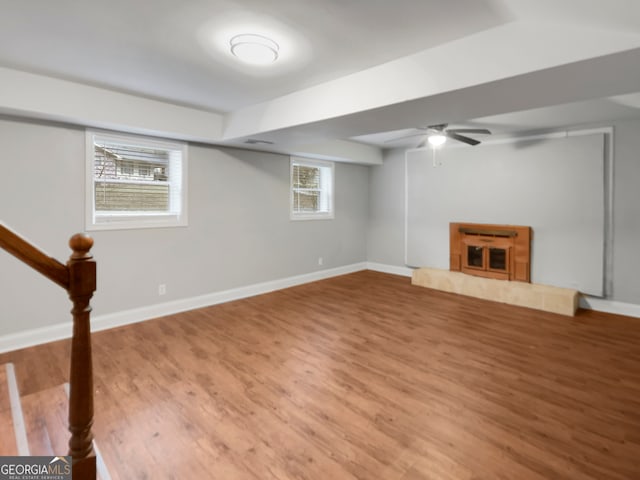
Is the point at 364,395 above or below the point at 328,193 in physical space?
below

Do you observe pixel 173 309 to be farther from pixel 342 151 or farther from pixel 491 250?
pixel 491 250

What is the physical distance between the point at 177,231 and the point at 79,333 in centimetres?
327

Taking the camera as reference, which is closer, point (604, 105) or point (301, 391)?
point (301, 391)

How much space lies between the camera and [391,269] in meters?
6.68

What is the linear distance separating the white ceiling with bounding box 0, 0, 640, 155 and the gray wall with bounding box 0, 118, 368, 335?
91 centimetres

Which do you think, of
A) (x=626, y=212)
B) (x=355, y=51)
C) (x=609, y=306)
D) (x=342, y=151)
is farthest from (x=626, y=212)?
(x=355, y=51)

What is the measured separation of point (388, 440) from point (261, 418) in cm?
82

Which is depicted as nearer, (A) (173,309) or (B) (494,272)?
(A) (173,309)

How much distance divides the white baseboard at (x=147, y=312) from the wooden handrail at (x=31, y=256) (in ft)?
9.98

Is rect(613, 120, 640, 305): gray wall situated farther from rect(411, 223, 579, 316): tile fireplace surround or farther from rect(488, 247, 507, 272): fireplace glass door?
rect(488, 247, 507, 272): fireplace glass door

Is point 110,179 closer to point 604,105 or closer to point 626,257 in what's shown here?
point 604,105

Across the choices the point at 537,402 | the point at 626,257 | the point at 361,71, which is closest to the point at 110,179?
the point at 361,71

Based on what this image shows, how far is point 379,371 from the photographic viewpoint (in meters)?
2.80

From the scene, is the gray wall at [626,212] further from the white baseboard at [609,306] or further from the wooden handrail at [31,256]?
the wooden handrail at [31,256]
